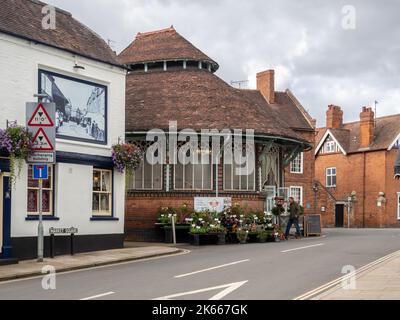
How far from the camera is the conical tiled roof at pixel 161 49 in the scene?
31.0 m

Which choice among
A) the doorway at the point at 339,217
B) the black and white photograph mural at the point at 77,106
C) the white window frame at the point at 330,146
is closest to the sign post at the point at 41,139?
the black and white photograph mural at the point at 77,106

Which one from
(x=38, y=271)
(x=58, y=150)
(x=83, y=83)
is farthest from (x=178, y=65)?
(x=38, y=271)

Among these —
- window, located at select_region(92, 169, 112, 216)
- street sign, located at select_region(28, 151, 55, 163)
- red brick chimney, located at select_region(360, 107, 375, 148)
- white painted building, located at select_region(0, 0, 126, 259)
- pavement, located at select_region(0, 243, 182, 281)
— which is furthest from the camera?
red brick chimney, located at select_region(360, 107, 375, 148)

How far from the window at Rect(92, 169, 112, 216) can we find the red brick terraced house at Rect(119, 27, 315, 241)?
16.6ft

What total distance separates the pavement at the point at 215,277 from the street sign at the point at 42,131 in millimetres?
3353

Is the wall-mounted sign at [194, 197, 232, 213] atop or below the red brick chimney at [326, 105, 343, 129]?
below

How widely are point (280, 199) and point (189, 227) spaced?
5621 mm

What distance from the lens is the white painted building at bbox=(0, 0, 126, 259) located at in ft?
58.5

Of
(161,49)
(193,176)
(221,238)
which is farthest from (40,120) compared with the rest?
(161,49)

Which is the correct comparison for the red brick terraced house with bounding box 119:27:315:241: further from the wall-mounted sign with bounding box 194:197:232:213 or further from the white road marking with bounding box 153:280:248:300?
the white road marking with bounding box 153:280:248:300

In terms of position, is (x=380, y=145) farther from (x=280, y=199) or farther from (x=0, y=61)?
(x=0, y=61)

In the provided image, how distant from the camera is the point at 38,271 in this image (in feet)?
50.1

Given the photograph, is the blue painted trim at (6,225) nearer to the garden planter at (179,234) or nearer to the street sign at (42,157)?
the street sign at (42,157)

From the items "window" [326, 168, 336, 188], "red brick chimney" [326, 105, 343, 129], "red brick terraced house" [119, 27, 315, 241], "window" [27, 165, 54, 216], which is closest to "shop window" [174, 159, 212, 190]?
"red brick terraced house" [119, 27, 315, 241]
